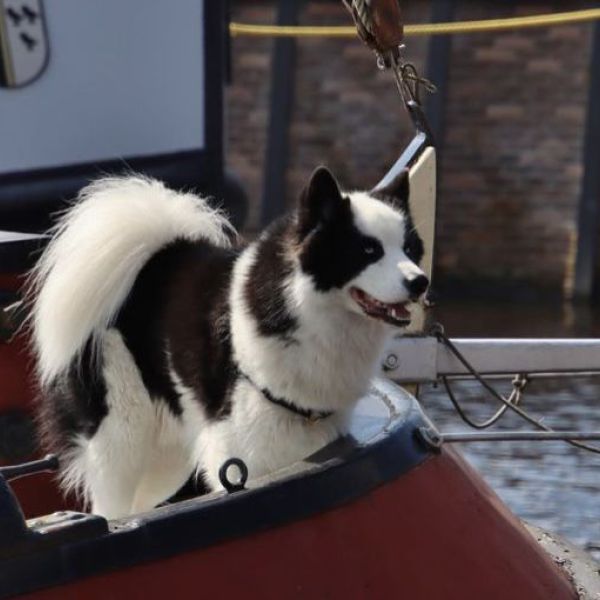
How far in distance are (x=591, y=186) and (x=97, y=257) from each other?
727 centimetres

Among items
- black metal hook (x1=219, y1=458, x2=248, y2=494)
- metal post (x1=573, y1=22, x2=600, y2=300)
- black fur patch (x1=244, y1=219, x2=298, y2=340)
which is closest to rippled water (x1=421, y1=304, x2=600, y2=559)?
metal post (x1=573, y1=22, x2=600, y2=300)

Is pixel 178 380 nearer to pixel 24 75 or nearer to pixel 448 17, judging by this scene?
pixel 24 75

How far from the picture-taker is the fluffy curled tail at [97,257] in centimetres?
300

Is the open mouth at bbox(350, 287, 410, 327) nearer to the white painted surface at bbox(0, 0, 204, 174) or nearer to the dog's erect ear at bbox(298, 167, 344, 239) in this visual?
the dog's erect ear at bbox(298, 167, 344, 239)

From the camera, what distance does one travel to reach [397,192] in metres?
3.02

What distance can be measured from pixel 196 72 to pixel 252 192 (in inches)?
263

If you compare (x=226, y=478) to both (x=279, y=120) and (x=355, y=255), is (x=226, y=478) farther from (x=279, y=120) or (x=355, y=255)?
(x=279, y=120)

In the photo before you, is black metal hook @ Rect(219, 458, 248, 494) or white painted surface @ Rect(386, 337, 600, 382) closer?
black metal hook @ Rect(219, 458, 248, 494)

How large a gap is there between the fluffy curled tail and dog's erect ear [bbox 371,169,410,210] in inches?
12.1

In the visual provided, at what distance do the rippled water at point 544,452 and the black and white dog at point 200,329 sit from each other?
2.01 metres

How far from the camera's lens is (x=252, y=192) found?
11.0 metres

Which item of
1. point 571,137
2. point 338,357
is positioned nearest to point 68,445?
point 338,357

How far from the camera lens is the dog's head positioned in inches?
109

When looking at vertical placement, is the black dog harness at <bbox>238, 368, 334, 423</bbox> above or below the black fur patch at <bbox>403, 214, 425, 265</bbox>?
below
